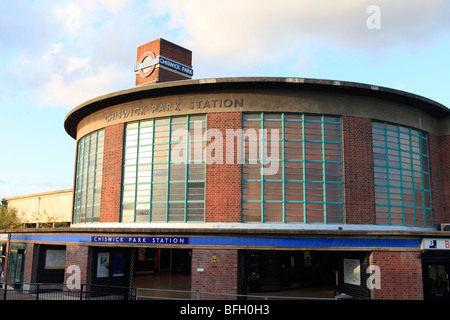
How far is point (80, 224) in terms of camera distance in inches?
1064

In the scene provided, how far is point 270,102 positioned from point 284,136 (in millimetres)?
1949

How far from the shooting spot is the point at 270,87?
73.5 ft

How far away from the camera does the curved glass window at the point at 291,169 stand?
2158 centimetres

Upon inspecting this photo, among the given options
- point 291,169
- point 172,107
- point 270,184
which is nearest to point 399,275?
point 291,169

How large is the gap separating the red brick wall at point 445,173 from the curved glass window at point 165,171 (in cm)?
1492

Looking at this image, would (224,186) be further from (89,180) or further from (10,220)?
(10,220)

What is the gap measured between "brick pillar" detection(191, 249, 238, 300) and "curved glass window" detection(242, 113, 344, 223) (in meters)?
2.37

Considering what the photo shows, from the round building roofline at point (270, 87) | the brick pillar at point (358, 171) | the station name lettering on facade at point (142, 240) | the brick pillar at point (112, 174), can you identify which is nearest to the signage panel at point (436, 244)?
the brick pillar at point (358, 171)

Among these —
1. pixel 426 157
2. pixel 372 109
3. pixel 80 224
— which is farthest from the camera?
pixel 80 224

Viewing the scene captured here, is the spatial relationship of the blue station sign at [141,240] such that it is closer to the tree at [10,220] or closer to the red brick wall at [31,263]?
the red brick wall at [31,263]
